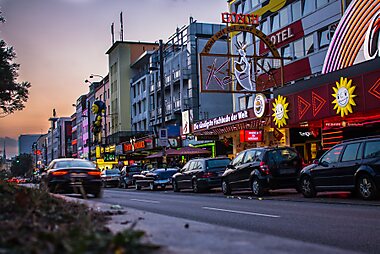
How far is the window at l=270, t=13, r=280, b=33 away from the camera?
33906 millimetres

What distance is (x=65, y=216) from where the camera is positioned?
223 inches

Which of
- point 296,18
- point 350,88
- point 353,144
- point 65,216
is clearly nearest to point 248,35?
point 296,18

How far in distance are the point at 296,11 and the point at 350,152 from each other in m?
17.2

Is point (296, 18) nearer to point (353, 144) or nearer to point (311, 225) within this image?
point (353, 144)

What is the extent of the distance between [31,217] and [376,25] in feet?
70.8

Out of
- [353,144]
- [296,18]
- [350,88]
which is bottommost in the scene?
[353,144]

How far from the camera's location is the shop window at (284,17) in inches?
1289

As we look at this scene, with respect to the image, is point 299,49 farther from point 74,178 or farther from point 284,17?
point 74,178

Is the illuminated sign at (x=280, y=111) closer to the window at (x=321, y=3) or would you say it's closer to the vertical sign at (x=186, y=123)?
the window at (x=321, y=3)

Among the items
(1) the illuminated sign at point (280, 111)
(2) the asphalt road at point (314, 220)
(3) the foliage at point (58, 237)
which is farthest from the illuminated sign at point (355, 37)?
(3) the foliage at point (58, 237)

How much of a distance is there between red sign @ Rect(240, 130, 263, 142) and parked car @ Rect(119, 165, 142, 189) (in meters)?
9.04

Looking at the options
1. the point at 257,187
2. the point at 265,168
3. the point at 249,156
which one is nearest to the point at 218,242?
the point at 265,168

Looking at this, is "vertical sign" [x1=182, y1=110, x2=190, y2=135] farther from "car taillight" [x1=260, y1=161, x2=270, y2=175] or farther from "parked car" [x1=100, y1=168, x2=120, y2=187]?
"car taillight" [x1=260, y1=161, x2=270, y2=175]

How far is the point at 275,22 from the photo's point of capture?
34250 mm
